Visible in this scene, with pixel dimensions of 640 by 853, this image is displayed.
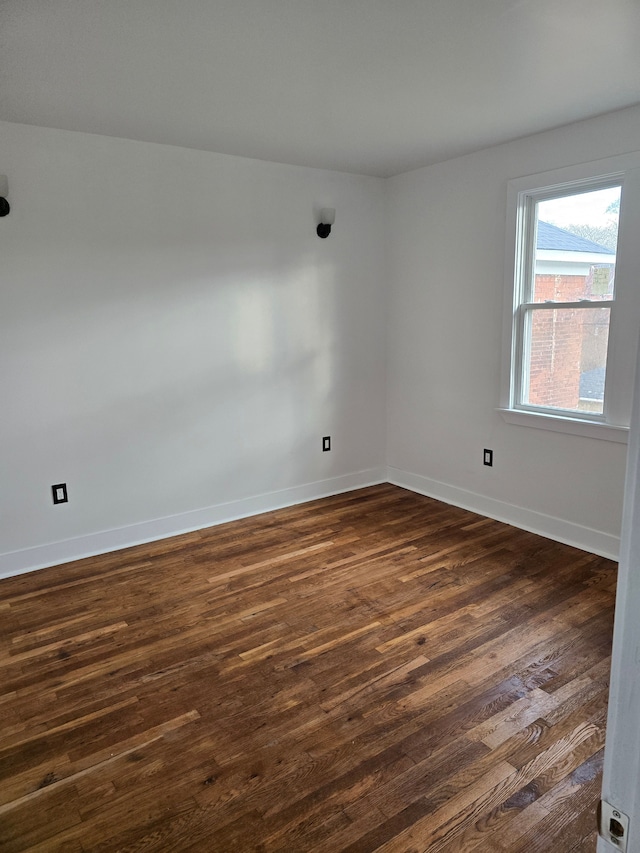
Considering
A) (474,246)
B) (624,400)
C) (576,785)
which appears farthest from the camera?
(474,246)

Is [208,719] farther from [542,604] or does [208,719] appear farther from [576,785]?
[542,604]

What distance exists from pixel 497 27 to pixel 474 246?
1.89m

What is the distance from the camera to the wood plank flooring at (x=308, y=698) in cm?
170

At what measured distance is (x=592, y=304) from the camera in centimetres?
327

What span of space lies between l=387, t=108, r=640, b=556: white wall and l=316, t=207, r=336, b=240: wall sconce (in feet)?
1.97

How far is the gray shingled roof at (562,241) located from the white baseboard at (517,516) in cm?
162

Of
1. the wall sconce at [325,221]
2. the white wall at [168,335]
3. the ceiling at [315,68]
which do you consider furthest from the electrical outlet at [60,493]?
the wall sconce at [325,221]

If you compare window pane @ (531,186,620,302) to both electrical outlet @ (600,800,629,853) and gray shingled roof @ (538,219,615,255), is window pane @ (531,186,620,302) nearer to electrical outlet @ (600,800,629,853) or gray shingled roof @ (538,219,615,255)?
gray shingled roof @ (538,219,615,255)

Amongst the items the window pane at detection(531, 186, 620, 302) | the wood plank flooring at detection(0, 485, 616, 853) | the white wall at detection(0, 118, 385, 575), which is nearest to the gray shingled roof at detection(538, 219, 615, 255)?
the window pane at detection(531, 186, 620, 302)

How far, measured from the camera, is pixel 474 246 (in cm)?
390

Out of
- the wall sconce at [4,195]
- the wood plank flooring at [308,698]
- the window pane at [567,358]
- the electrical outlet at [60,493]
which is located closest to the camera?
the wood plank flooring at [308,698]

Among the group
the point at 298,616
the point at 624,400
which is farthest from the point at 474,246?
the point at 298,616

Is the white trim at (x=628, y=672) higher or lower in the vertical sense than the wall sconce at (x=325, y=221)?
lower

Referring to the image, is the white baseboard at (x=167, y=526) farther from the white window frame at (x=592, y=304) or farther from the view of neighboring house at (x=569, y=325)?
the view of neighboring house at (x=569, y=325)
